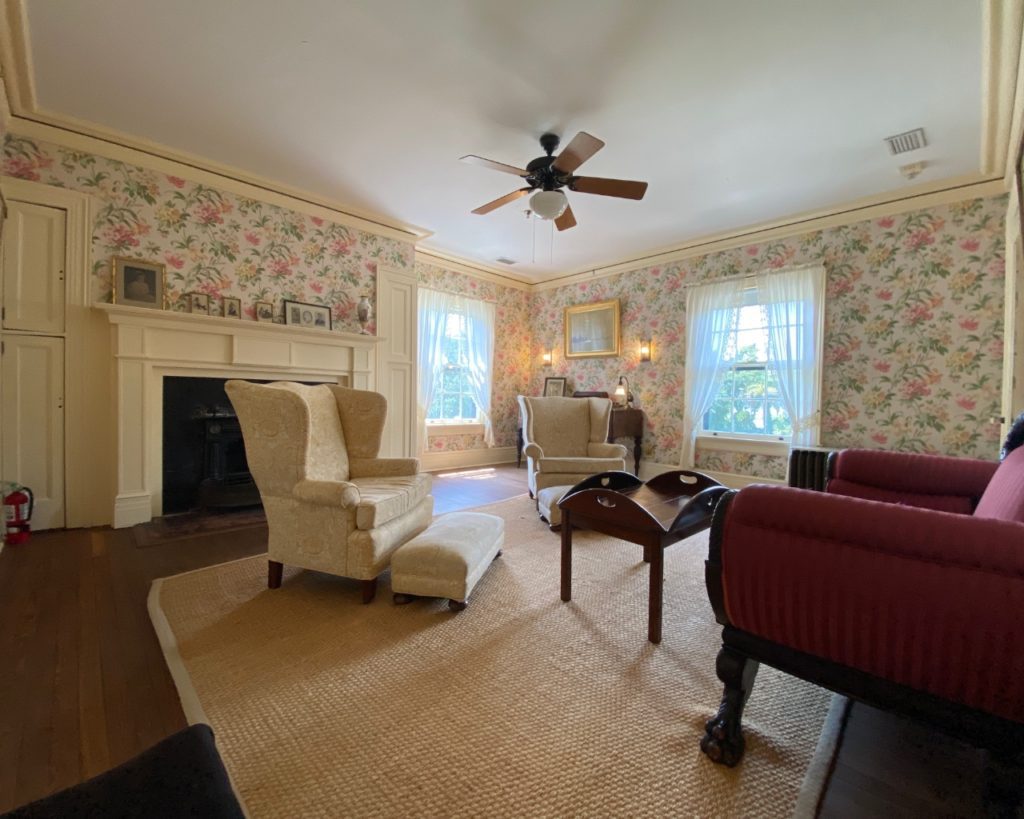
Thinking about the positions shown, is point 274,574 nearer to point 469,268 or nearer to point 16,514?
point 16,514

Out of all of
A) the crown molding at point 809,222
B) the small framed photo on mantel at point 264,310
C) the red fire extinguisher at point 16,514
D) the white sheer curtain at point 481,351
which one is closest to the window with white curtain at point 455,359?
the white sheer curtain at point 481,351

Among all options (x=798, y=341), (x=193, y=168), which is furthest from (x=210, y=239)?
(x=798, y=341)

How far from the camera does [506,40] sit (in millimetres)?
2145

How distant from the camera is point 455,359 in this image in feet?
19.1

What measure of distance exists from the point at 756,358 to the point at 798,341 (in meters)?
0.41

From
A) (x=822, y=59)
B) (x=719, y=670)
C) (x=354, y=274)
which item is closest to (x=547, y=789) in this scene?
(x=719, y=670)

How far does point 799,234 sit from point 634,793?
4.79m

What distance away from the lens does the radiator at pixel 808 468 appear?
10.0ft

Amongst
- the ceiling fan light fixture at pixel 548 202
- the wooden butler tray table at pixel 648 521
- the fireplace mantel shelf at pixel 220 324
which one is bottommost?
the wooden butler tray table at pixel 648 521

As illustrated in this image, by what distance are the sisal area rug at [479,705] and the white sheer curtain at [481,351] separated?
154 inches

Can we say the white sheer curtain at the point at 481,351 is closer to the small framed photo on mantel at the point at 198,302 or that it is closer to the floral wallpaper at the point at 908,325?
the floral wallpaper at the point at 908,325

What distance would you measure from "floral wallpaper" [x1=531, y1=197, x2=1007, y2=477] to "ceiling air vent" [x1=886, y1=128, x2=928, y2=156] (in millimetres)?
930

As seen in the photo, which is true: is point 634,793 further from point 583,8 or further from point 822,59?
point 822,59

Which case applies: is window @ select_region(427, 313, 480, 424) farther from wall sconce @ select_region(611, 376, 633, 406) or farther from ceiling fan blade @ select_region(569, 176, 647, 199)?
ceiling fan blade @ select_region(569, 176, 647, 199)
